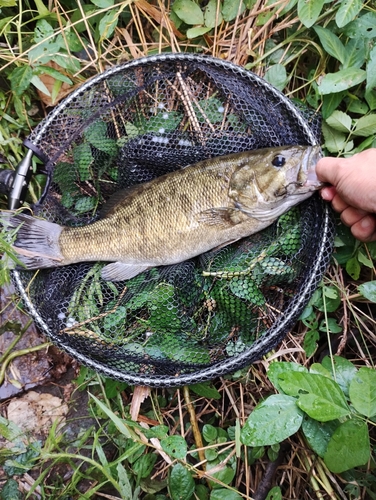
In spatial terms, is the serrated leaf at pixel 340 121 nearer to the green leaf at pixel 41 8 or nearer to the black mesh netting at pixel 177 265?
the black mesh netting at pixel 177 265

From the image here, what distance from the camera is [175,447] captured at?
2258 millimetres

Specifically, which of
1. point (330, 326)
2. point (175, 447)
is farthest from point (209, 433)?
point (330, 326)

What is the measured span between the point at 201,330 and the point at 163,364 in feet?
0.93

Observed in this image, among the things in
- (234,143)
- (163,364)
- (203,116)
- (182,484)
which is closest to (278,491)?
(182,484)

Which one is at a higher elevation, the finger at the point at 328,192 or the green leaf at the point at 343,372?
the finger at the point at 328,192

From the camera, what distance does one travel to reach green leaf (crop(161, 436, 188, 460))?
2.25 meters

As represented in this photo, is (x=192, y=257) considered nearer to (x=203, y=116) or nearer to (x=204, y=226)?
(x=204, y=226)

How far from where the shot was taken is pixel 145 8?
2848 mm

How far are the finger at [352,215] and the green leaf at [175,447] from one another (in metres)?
1.40

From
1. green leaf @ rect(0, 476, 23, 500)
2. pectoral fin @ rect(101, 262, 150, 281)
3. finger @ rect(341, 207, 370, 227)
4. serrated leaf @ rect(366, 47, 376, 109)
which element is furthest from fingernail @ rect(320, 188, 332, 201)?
green leaf @ rect(0, 476, 23, 500)

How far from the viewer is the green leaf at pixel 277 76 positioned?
8.66 ft

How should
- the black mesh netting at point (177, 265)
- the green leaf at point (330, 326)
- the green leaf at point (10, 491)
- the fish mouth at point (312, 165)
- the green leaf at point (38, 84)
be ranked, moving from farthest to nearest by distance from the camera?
the green leaf at point (38, 84), the green leaf at point (10, 491), the green leaf at point (330, 326), the black mesh netting at point (177, 265), the fish mouth at point (312, 165)

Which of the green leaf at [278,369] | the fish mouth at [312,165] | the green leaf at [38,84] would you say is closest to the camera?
the green leaf at [278,369]

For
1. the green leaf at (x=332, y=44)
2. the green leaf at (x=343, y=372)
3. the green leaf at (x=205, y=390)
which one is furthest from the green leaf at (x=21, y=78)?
the green leaf at (x=343, y=372)
